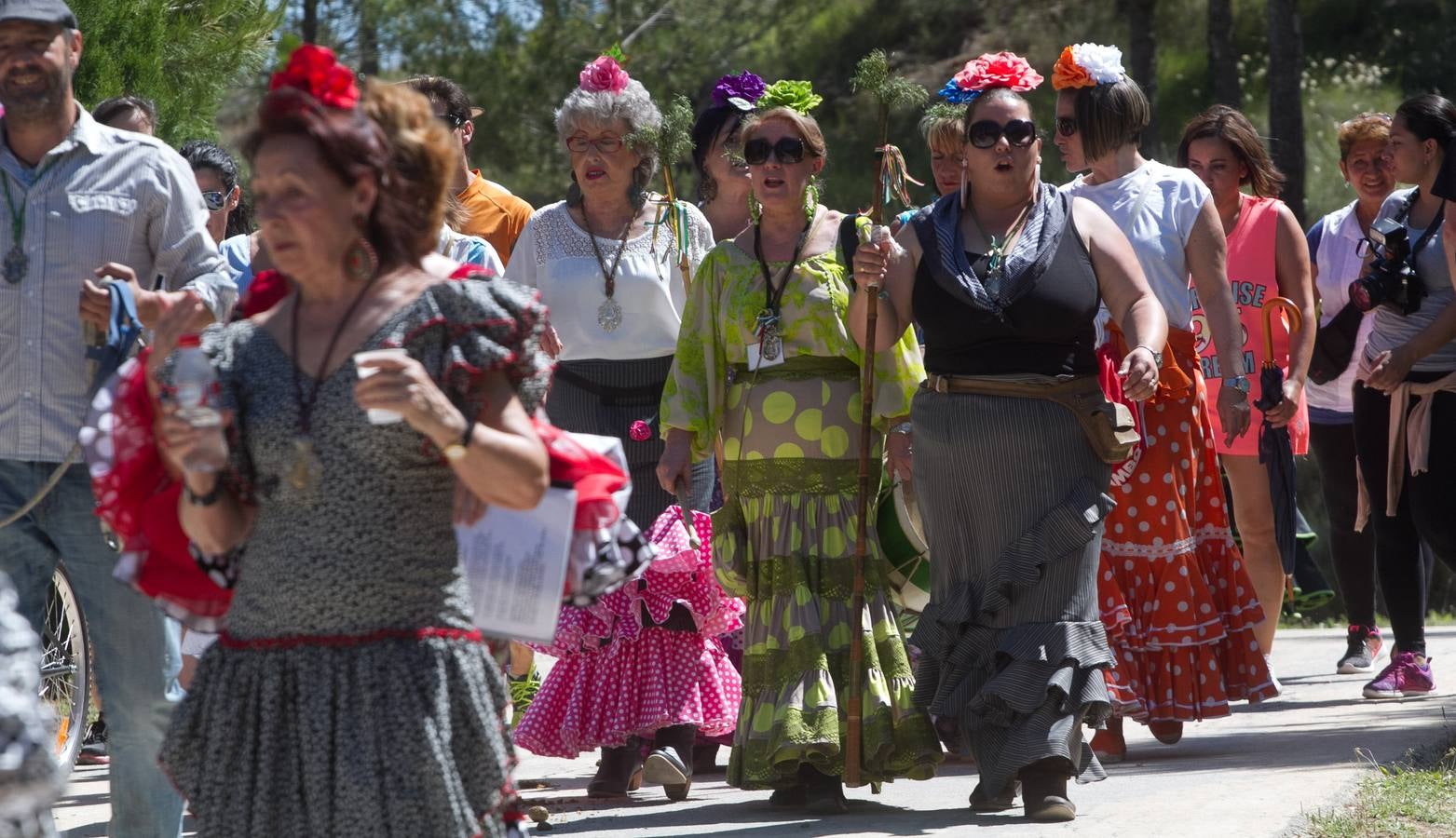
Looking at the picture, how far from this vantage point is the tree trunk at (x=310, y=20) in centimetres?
1897

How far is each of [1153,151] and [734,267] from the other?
36.9 ft

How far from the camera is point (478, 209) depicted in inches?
308

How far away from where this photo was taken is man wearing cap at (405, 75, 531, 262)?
24.9ft

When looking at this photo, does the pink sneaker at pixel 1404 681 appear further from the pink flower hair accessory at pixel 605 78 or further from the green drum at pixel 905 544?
the pink flower hair accessory at pixel 605 78

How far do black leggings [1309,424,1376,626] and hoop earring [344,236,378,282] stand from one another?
6407 mm

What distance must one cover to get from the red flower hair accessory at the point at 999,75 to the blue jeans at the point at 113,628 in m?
2.79

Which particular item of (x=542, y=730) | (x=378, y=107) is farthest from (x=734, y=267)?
(x=378, y=107)

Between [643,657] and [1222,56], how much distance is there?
11.6 meters

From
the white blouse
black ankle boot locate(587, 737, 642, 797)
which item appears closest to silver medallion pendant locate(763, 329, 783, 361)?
the white blouse

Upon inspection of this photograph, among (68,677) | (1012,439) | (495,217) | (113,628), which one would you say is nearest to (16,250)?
(113,628)

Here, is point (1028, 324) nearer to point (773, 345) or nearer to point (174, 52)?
point (773, 345)

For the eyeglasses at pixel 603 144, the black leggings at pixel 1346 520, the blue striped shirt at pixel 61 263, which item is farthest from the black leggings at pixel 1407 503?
the blue striped shirt at pixel 61 263

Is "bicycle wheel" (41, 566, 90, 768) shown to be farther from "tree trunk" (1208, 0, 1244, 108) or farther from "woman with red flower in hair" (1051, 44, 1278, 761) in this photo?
"tree trunk" (1208, 0, 1244, 108)

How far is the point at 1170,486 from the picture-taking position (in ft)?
22.9
